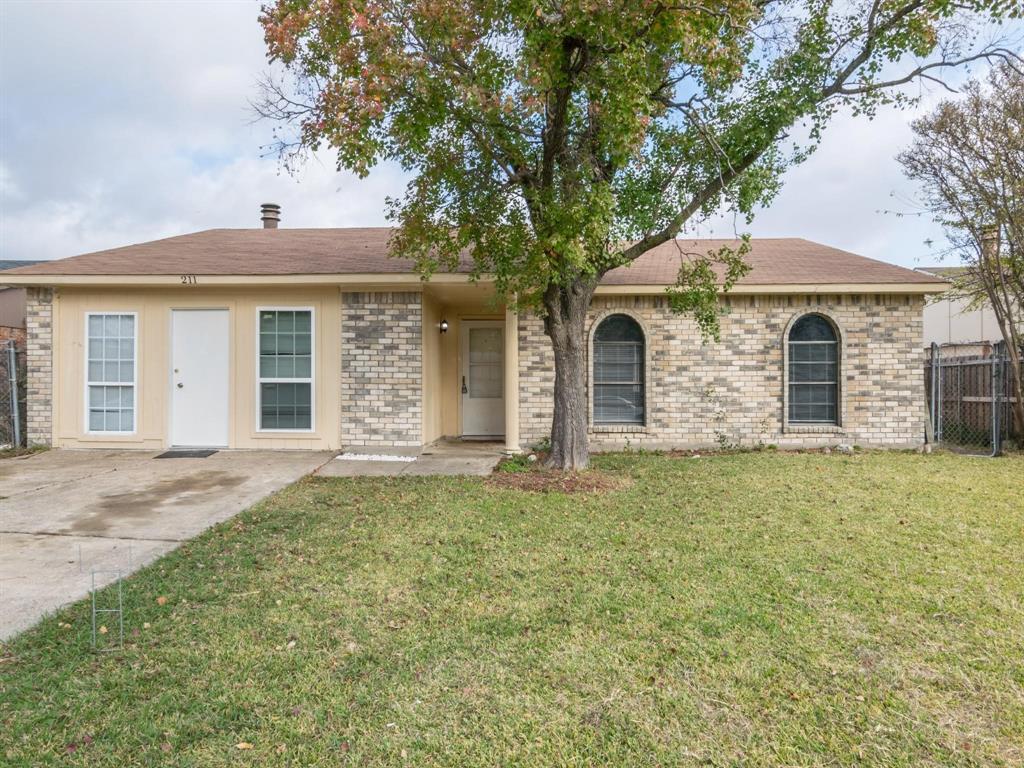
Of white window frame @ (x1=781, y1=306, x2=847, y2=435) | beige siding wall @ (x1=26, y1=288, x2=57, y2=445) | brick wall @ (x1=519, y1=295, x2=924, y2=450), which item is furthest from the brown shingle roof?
beige siding wall @ (x1=26, y1=288, x2=57, y2=445)

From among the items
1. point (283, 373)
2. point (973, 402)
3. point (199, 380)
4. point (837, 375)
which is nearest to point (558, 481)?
point (283, 373)

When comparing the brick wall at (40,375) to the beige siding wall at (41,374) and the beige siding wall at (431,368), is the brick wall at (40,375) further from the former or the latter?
the beige siding wall at (431,368)

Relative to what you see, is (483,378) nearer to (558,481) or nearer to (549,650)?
(558,481)

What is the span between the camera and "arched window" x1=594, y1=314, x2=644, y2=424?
973cm

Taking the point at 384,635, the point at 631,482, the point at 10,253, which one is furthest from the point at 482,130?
the point at 10,253

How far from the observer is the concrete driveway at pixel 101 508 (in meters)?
3.80

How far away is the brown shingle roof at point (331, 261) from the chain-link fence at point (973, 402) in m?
2.23

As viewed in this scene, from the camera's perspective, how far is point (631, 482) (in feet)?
23.0

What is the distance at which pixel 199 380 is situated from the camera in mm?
9055

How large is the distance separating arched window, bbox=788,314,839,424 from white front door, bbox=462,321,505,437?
16.8 feet

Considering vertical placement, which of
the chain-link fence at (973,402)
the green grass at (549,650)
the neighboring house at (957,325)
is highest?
the neighboring house at (957,325)

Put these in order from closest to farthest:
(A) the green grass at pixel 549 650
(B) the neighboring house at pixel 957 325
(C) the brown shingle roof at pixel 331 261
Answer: (A) the green grass at pixel 549 650
(C) the brown shingle roof at pixel 331 261
(B) the neighboring house at pixel 957 325

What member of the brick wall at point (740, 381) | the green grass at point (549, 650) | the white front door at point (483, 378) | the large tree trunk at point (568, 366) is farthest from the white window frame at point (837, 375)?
the white front door at point (483, 378)

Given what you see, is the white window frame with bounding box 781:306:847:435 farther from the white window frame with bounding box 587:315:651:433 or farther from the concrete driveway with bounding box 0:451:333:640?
the concrete driveway with bounding box 0:451:333:640
